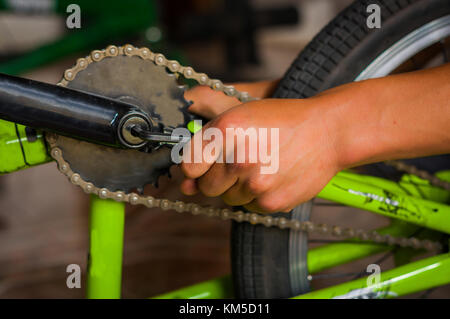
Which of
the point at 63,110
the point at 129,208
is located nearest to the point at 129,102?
the point at 63,110

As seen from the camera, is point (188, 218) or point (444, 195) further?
point (188, 218)

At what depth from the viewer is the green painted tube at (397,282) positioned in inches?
25.7

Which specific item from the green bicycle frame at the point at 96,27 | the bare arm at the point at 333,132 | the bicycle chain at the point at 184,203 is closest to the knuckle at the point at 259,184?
the bare arm at the point at 333,132

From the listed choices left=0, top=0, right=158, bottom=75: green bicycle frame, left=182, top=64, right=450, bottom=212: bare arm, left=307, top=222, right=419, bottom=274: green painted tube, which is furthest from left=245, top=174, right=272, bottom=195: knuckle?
left=0, top=0, right=158, bottom=75: green bicycle frame

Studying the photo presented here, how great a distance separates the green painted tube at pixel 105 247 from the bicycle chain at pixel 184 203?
3cm

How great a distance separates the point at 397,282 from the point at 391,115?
10.5 inches

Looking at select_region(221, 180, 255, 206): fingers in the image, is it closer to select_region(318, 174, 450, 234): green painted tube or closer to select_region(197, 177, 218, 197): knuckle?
select_region(197, 177, 218, 197): knuckle

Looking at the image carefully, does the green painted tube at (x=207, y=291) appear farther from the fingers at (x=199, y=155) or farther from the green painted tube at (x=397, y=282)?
the fingers at (x=199, y=155)

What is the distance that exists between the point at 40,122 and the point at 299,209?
14.4 inches

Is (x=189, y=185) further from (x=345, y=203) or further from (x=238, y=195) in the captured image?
(x=345, y=203)

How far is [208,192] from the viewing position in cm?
53

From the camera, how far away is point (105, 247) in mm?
623
